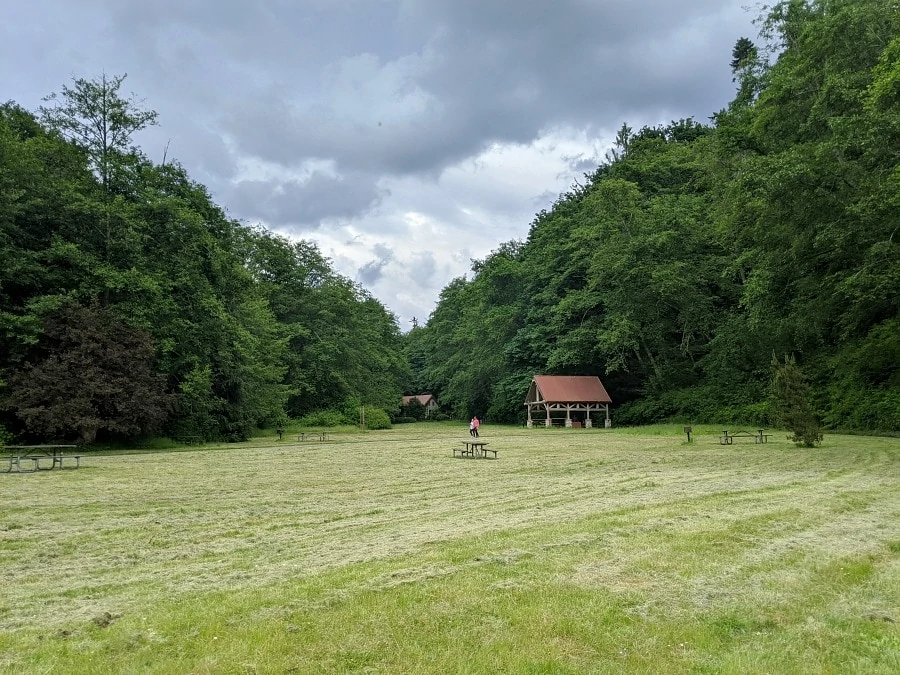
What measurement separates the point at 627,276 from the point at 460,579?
37.1 metres

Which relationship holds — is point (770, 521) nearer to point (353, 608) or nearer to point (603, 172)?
point (353, 608)

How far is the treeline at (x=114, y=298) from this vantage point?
2164 cm

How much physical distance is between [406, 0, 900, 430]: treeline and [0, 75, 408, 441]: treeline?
22.5 metres

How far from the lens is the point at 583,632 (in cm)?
397

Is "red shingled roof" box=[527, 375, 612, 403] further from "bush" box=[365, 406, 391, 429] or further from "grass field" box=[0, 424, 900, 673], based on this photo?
"grass field" box=[0, 424, 900, 673]

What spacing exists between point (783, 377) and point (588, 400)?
22815 mm

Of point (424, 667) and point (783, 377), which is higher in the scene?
point (783, 377)

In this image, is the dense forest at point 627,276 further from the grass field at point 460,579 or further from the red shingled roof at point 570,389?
the grass field at point 460,579

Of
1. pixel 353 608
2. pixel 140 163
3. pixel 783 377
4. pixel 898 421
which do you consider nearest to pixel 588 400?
pixel 898 421

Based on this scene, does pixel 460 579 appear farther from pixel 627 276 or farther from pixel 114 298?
pixel 627 276

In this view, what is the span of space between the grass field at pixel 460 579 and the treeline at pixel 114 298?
40.3 feet

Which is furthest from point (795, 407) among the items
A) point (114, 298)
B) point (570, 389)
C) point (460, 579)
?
point (114, 298)

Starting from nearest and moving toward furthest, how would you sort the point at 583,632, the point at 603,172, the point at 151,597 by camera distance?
the point at 583,632
the point at 151,597
the point at 603,172

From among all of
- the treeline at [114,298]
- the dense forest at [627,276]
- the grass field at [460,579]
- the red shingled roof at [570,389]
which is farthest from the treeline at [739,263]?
the treeline at [114,298]
